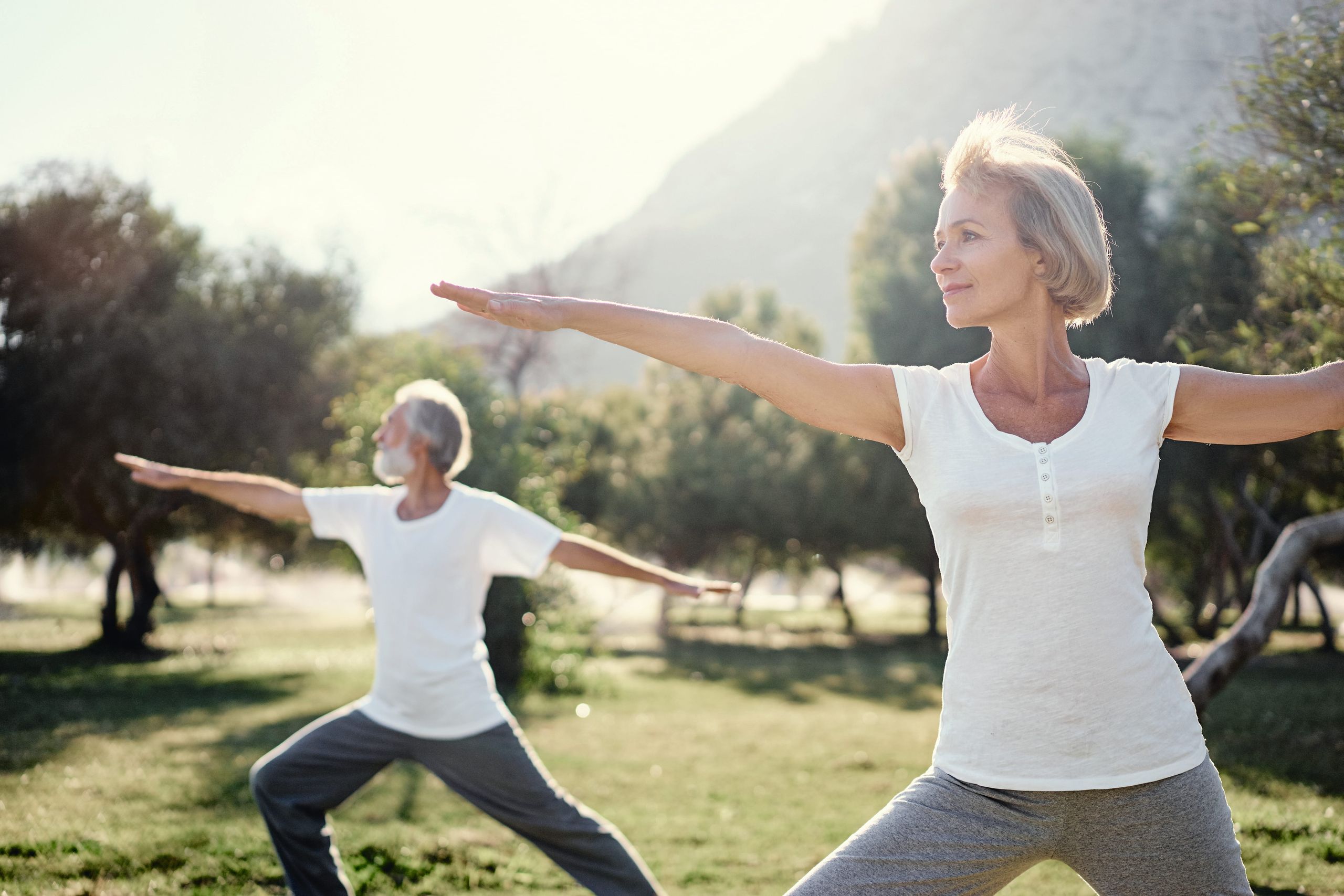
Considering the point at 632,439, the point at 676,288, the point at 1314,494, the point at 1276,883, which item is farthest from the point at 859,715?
the point at 676,288

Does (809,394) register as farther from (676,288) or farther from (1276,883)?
(676,288)

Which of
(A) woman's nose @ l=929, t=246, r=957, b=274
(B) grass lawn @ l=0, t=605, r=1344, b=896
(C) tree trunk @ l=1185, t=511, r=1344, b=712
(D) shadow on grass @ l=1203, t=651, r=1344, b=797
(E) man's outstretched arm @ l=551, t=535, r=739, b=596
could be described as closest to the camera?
(A) woman's nose @ l=929, t=246, r=957, b=274

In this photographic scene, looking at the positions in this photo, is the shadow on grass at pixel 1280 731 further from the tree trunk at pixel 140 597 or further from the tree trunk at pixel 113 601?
the tree trunk at pixel 113 601

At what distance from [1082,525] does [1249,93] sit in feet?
25.9

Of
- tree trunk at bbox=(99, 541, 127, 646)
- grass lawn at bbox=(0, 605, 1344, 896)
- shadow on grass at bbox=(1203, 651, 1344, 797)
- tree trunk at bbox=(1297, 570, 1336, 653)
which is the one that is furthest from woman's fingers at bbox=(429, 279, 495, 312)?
A: tree trunk at bbox=(1297, 570, 1336, 653)

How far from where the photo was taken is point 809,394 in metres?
2.59

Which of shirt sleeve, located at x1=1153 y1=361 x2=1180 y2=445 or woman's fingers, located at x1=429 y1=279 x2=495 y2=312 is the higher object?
woman's fingers, located at x1=429 y1=279 x2=495 y2=312

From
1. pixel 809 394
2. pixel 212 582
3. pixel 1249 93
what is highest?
pixel 1249 93

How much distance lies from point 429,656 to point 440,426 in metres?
1.15

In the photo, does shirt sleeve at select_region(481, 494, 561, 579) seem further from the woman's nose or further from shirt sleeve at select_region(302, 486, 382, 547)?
the woman's nose

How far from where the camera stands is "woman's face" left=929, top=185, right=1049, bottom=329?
8.88 feet

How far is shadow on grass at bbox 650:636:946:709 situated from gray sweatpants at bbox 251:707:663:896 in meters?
13.5

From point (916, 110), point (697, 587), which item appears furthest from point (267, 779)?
point (916, 110)

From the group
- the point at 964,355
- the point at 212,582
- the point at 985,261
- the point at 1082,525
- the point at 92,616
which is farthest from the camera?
the point at 212,582
